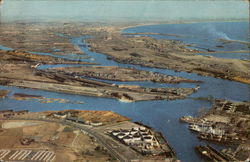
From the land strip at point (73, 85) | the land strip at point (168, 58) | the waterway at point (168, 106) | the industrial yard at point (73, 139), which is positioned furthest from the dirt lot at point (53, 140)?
the land strip at point (168, 58)

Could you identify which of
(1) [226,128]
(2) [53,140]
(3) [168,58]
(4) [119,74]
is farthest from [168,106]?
(3) [168,58]

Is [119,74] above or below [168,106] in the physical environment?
above

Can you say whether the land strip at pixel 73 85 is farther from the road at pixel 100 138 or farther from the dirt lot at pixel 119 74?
the road at pixel 100 138

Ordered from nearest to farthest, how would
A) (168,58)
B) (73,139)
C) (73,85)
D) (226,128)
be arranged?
(73,139) → (226,128) → (73,85) → (168,58)

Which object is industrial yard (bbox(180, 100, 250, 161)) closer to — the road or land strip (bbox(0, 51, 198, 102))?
land strip (bbox(0, 51, 198, 102))

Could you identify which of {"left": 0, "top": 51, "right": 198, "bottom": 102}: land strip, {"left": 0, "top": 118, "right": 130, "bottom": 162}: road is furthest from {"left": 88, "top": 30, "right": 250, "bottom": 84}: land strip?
{"left": 0, "top": 118, "right": 130, "bottom": 162}: road

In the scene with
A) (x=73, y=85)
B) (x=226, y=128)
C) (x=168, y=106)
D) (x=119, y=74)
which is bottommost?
(x=226, y=128)

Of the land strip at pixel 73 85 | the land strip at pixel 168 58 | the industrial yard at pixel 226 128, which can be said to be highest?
the land strip at pixel 168 58

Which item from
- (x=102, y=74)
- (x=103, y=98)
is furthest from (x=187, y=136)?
(x=102, y=74)

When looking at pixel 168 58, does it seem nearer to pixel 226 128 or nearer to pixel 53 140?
pixel 226 128

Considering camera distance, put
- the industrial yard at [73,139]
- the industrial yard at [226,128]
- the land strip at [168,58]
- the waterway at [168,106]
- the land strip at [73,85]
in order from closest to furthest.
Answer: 1. the industrial yard at [73,139]
2. the industrial yard at [226,128]
3. the waterway at [168,106]
4. the land strip at [73,85]
5. the land strip at [168,58]

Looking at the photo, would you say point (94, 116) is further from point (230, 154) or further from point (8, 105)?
point (230, 154)
